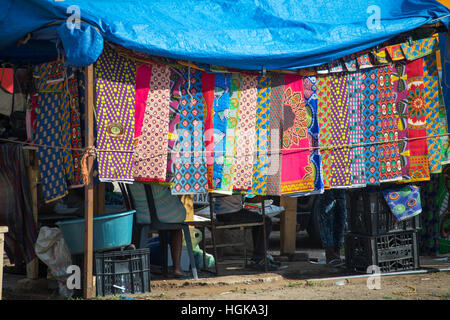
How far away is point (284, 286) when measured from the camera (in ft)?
22.4

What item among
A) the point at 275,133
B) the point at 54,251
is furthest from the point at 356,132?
the point at 54,251

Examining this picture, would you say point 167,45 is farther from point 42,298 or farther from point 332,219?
point 332,219

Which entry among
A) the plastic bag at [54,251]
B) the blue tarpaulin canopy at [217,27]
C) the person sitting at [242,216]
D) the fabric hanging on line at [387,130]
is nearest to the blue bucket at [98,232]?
the plastic bag at [54,251]

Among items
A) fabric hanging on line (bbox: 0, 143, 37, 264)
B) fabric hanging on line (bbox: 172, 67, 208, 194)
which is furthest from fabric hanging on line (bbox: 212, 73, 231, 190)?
fabric hanging on line (bbox: 0, 143, 37, 264)

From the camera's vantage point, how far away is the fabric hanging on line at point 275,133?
6.82m

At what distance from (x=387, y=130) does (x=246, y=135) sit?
169 centimetres

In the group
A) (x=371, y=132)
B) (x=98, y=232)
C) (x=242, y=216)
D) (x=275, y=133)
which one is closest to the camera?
(x=98, y=232)

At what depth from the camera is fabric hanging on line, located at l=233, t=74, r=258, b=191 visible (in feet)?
22.1

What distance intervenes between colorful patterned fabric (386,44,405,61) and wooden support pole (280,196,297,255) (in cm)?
255

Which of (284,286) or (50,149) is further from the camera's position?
(284,286)

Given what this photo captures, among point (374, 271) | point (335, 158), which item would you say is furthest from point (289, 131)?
point (374, 271)

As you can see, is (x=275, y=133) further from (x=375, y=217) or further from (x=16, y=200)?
(x=16, y=200)

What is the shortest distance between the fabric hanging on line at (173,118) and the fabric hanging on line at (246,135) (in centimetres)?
70

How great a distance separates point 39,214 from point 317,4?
3.97 metres
